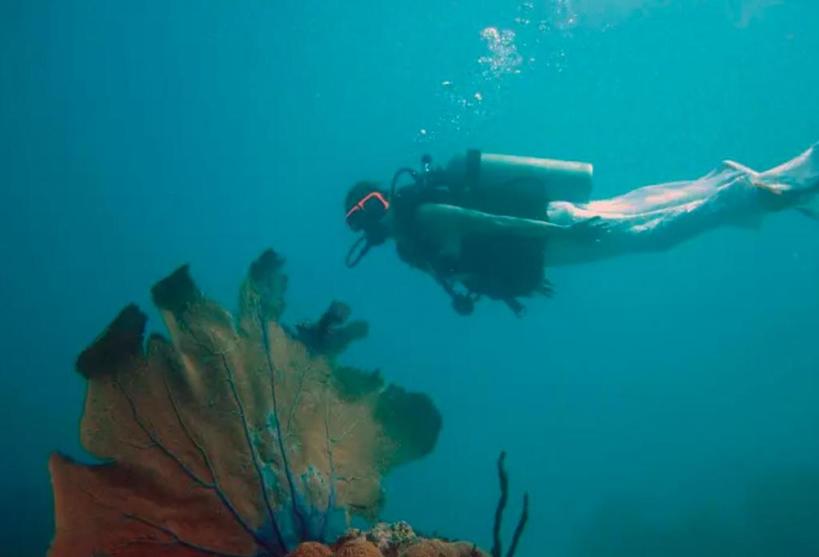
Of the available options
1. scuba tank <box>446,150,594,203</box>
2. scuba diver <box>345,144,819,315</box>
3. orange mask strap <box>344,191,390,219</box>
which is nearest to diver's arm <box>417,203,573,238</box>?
scuba diver <box>345,144,819,315</box>

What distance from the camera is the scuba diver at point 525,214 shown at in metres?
7.09

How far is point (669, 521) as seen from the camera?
98.8 feet

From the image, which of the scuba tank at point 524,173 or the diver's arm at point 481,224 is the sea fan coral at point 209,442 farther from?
the scuba tank at point 524,173

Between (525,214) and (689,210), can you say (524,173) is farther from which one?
(689,210)

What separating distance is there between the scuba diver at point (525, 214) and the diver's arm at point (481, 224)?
0.04 feet

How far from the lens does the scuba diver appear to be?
23.2ft

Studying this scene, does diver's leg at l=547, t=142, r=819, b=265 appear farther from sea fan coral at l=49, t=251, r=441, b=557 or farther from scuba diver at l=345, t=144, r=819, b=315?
sea fan coral at l=49, t=251, r=441, b=557

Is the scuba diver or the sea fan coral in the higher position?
the scuba diver

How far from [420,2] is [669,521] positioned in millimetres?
40343

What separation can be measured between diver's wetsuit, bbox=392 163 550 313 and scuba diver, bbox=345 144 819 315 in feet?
0.04

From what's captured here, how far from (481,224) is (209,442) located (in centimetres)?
413

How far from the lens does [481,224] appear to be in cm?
692

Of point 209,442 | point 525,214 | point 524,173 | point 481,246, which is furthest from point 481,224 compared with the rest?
point 209,442

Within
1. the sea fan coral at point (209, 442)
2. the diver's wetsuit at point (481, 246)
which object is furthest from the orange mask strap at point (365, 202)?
the sea fan coral at point (209, 442)
